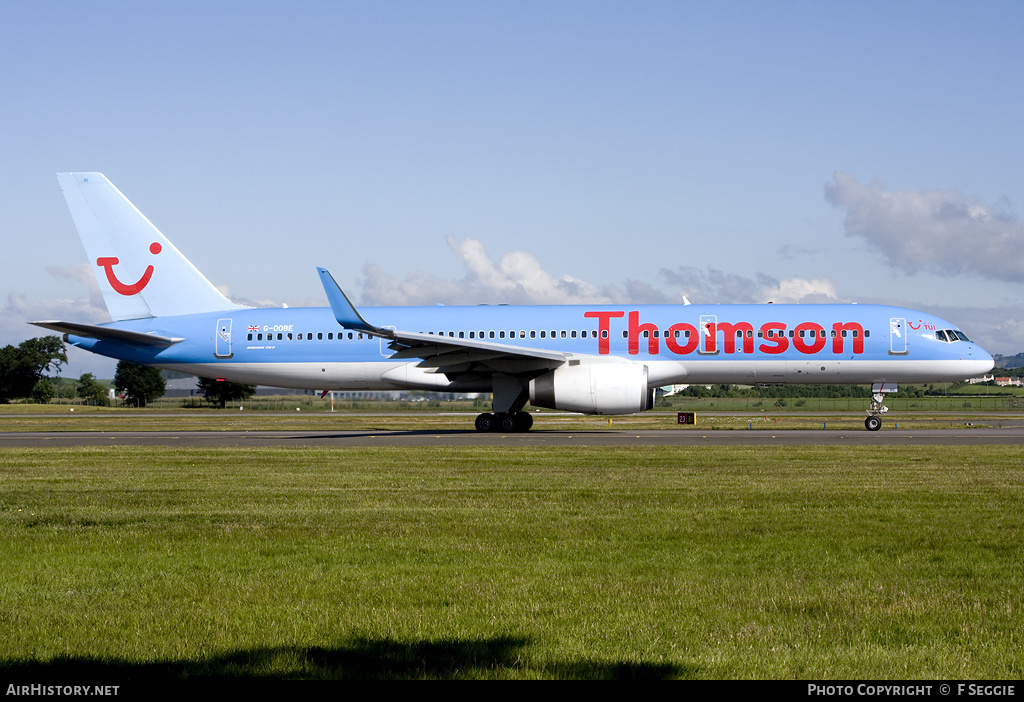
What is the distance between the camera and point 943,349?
31.3m

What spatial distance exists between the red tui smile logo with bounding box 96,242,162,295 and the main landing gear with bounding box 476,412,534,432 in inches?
550

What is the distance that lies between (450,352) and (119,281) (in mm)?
13977

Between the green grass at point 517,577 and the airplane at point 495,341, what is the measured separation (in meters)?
14.8

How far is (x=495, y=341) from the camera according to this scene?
32312 mm

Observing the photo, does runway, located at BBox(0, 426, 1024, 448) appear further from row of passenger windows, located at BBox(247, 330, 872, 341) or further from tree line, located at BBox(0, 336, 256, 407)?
tree line, located at BBox(0, 336, 256, 407)

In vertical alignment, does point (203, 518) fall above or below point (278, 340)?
below

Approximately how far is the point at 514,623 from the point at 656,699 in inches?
65.7

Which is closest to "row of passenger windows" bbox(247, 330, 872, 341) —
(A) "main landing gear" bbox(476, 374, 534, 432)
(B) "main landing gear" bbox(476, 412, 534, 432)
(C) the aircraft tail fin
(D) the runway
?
(A) "main landing gear" bbox(476, 374, 534, 432)

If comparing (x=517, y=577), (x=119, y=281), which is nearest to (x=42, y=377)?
(x=119, y=281)

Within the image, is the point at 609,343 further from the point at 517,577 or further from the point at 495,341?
the point at 517,577

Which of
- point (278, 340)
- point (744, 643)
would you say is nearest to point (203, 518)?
point (744, 643)

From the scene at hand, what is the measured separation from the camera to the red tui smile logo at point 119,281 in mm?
34125

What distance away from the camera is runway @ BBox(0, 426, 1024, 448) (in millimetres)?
24406

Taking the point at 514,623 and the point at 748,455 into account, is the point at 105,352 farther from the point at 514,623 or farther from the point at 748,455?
the point at 514,623
